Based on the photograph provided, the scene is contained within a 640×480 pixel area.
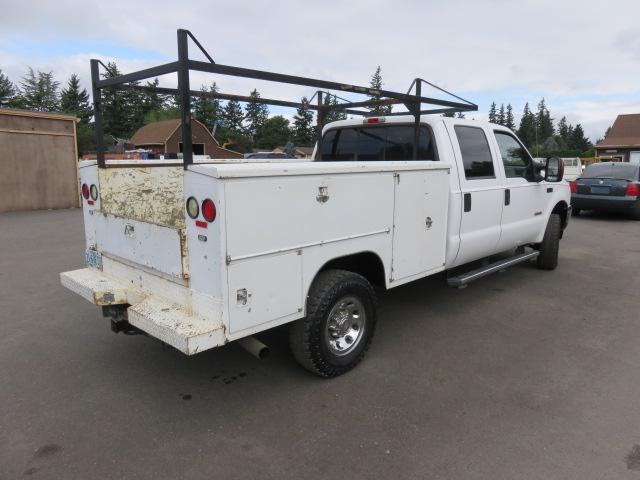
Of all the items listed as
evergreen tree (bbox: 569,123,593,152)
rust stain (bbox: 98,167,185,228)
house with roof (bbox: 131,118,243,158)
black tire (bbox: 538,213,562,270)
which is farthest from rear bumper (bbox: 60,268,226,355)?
evergreen tree (bbox: 569,123,593,152)

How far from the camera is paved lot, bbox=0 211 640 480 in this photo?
2.85 meters

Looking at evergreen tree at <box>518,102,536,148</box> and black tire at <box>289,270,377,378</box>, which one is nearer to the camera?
black tire at <box>289,270,377,378</box>

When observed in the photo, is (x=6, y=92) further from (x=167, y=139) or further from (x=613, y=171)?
A: (x=613, y=171)

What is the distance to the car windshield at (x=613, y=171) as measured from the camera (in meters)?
12.8

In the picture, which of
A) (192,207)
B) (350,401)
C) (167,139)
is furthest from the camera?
(167,139)

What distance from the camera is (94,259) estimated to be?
4203 mm

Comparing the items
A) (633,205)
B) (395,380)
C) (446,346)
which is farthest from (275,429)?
(633,205)

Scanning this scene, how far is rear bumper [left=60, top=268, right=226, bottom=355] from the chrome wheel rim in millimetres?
1019

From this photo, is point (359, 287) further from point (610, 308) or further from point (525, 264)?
point (525, 264)

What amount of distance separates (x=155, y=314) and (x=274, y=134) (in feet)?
327

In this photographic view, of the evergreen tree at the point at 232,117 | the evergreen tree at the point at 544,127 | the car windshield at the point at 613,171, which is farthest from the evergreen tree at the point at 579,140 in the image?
the car windshield at the point at 613,171

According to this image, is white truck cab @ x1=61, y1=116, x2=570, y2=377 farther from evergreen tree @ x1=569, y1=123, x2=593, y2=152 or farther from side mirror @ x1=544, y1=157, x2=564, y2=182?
evergreen tree @ x1=569, y1=123, x2=593, y2=152

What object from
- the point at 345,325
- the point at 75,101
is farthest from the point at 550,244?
the point at 75,101

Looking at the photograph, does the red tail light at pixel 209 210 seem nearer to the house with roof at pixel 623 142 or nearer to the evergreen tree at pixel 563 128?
the house with roof at pixel 623 142
